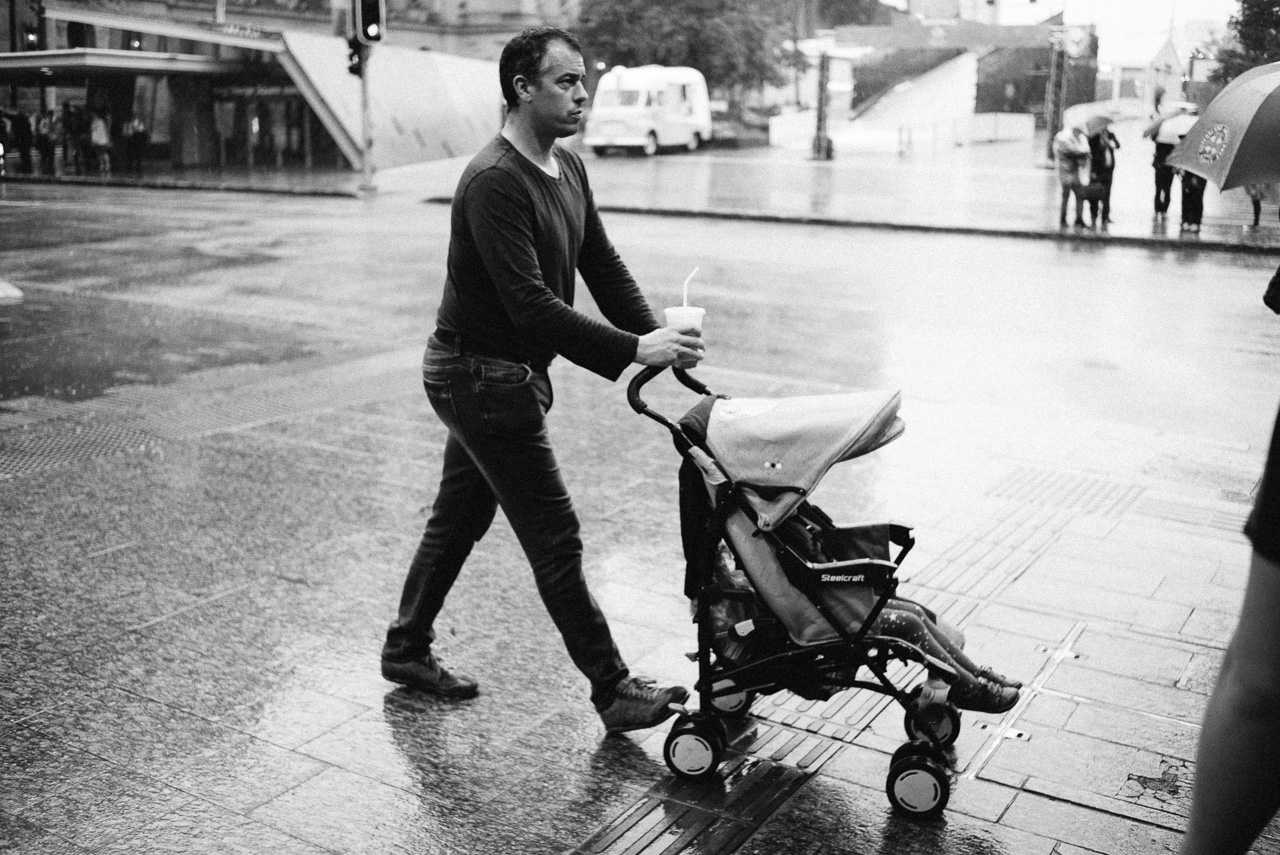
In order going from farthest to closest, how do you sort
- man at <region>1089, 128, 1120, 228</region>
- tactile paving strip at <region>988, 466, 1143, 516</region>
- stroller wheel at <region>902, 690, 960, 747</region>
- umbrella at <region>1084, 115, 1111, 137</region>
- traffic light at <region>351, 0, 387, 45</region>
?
traffic light at <region>351, 0, 387, 45</region>
umbrella at <region>1084, 115, 1111, 137</region>
man at <region>1089, 128, 1120, 228</region>
tactile paving strip at <region>988, 466, 1143, 516</region>
stroller wheel at <region>902, 690, 960, 747</region>

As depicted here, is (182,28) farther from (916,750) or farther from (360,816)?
(916,750)

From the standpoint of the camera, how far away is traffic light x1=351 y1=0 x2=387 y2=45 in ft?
82.4

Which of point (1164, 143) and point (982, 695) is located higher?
point (1164, 143)

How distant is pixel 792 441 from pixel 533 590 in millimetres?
2034

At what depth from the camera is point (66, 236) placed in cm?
1862

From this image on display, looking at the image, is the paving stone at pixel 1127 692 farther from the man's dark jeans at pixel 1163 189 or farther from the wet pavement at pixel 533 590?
the man's dark jeans at pixel 1163 189

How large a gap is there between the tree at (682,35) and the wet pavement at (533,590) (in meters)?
43.9

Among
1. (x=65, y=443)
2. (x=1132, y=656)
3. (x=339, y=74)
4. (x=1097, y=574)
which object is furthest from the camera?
(x=339, y=74)

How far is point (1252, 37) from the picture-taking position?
2241 centimetres

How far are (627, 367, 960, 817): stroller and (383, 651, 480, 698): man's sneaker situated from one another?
842 mm

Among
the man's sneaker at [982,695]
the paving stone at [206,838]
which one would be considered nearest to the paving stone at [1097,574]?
the man's sneaker at [982,695]

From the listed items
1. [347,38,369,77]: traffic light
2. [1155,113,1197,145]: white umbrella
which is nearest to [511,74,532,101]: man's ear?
[1155,113,1197,145]: white umbrella

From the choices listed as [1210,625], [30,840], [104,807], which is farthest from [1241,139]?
[30,840]

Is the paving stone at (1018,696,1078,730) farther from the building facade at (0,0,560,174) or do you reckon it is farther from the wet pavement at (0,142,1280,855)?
the building facade at (0,0,560,174)
